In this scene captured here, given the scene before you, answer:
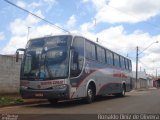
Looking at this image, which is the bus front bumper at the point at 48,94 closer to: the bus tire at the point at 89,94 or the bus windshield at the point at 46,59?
the bus windshield at the point at 46,59

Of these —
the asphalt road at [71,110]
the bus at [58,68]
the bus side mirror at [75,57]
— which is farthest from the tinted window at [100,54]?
the asphalt road at [71,110]

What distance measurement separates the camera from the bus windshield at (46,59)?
16.0 metres

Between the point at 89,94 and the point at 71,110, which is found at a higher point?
the point at 89,94

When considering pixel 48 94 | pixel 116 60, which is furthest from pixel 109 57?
pixel 48 94

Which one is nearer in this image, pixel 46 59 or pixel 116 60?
pixel 46 59

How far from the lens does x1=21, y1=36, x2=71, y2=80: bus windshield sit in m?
16.0

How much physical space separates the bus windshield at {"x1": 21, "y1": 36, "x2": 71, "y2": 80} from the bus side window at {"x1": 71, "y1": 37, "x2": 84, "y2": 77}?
1.56ft

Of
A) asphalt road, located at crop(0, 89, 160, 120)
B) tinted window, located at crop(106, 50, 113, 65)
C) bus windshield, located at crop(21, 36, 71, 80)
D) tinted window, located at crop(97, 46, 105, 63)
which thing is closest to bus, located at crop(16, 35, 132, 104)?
bus windshield, located at crop(21, 36, 71, 80)

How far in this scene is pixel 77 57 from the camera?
16953 millimetres

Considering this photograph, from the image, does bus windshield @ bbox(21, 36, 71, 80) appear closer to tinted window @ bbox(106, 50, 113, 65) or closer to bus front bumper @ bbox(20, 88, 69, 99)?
bus front bumper @ bbox(20, 88, 69, 99)

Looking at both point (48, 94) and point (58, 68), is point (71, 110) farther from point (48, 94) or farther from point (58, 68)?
point (58, 68)

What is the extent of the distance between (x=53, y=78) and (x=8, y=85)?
7.72m

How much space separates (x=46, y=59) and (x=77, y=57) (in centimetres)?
153

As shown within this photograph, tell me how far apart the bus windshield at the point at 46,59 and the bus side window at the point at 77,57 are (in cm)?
48
